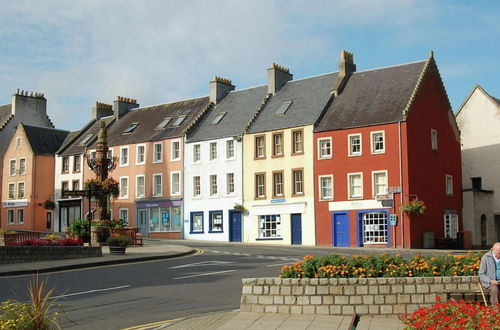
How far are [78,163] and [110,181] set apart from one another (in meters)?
24.9

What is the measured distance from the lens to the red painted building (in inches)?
1599

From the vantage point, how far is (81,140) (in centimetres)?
6200

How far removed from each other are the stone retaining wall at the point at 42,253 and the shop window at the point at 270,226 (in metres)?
20.2

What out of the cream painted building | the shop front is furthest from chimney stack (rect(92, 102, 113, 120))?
the cream painted building

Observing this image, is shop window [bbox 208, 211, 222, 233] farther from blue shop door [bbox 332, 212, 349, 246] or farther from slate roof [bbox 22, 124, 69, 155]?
slate roof [bbox 22, 124, 69, 155]

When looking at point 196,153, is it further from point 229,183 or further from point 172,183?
point 229,183

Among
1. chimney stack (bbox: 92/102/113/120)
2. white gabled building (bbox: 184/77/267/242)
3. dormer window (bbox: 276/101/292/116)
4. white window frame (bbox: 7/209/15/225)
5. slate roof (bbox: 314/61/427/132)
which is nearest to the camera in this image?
slate roof (bbox: 314/61/427/132)

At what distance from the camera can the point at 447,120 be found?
1848 inches

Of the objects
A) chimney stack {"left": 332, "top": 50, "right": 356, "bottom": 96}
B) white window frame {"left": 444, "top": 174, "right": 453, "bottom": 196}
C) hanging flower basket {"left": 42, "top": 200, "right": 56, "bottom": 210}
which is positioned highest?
chimney stack {"left": 332, "top": 50, "right": 356, "bottom": 96}

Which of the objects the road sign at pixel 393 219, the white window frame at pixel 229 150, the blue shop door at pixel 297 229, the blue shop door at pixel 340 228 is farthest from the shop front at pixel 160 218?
the road sign at pixel 393 219

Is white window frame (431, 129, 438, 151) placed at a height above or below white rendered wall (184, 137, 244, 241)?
above

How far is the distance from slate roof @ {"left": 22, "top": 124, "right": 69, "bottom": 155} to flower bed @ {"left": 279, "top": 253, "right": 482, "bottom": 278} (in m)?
53.9

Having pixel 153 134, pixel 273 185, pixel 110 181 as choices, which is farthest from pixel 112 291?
pixel 153 134

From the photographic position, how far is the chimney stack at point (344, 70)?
4689cm
